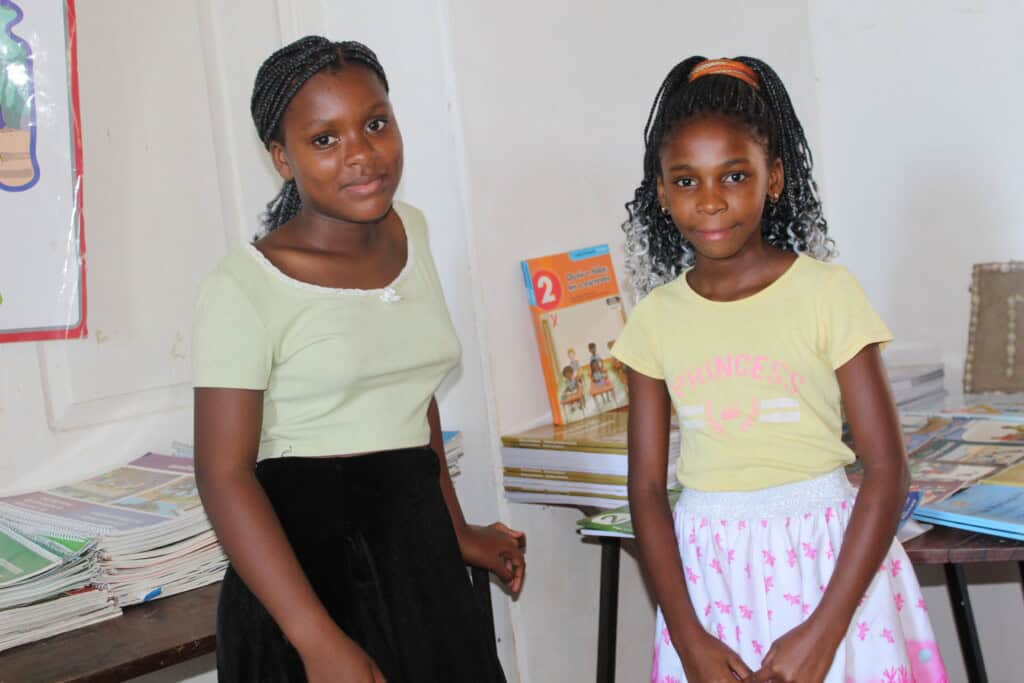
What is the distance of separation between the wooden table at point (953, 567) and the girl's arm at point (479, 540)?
34 cm

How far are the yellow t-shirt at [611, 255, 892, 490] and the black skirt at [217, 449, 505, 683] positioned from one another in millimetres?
336

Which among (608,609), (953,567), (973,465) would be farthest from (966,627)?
(608,609)

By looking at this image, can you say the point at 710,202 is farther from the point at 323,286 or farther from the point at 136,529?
the point at 136,529

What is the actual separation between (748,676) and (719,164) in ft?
1.93

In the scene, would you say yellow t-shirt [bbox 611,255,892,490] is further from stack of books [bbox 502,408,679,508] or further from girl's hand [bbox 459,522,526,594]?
stack of books [bbox 502,408,679,508]

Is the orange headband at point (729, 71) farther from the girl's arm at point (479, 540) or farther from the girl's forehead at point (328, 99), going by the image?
the girl's arm at point (479, 540)

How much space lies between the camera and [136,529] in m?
1.31

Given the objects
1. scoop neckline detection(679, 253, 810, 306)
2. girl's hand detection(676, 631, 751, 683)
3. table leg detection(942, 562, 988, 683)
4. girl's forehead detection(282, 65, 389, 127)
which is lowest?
table leg detection(942, 562, 988, 683)

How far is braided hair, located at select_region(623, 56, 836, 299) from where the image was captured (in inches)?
49.0

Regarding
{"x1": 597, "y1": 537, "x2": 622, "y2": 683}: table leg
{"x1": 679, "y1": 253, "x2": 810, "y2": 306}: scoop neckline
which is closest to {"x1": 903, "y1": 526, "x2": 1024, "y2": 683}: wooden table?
→ {"x1": 679, "y1": 253, "x2": 810, "y2": 306}: scoop neckline

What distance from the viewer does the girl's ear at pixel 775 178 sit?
1.28 m

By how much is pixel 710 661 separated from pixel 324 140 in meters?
0.73

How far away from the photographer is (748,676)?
1179mm

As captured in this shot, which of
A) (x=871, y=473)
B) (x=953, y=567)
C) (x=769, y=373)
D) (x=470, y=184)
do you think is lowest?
(x=953, y=567)
